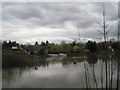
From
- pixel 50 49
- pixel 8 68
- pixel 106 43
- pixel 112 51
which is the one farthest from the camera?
pixel 50 49

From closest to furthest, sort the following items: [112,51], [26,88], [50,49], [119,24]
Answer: [119,24] → [112,51] → [26,88] → [50,49]

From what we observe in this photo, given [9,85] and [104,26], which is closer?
[104,26]

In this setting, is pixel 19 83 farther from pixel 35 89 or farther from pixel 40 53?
pixel 40 53

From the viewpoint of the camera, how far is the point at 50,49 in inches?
1241

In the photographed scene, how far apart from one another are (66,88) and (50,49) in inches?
1002

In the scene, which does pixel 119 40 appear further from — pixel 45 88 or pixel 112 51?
pixel 45 88

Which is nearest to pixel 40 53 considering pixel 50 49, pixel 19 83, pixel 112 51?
pixel 50 49

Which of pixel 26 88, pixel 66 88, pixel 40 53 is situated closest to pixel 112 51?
pixel 66 88

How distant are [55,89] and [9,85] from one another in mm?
2317

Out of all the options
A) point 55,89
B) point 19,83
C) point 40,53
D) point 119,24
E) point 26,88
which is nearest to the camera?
point 119,24

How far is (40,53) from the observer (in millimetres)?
25078

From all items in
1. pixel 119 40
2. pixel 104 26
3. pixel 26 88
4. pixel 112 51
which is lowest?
pixel 26 88

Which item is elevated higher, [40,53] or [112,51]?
[112,51]

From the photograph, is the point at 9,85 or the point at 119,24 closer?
the point at 119,24
